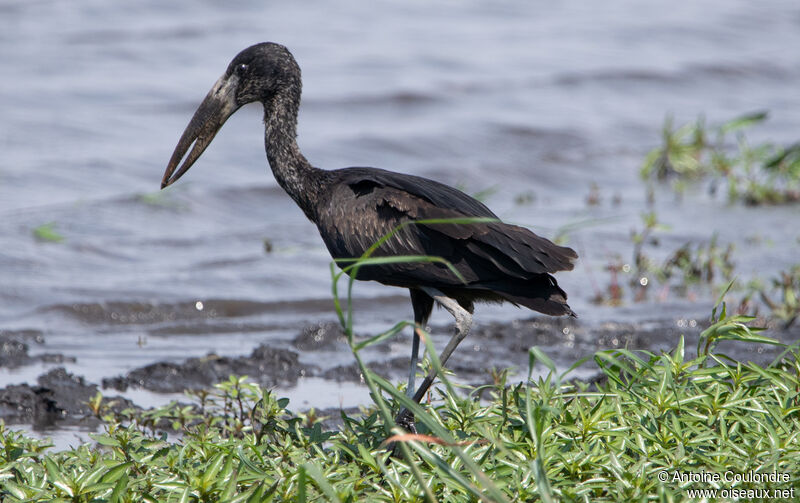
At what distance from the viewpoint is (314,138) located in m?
10.9

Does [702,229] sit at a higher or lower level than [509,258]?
lower

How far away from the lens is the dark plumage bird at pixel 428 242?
3.89m

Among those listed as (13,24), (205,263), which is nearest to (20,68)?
(13,24)

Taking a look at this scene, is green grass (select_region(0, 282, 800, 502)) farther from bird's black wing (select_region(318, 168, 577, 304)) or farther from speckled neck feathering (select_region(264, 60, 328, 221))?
speckled neck feathering (select_region(264, 60, 328, 221))

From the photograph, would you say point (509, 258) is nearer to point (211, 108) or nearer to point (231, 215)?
point (211, 108)

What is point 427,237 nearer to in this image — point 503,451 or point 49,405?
point 503,451

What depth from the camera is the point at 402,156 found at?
35.0 feet

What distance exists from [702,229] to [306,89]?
556cm

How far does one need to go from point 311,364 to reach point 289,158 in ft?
4.83

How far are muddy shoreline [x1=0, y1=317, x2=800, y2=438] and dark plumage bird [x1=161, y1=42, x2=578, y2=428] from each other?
735 mm

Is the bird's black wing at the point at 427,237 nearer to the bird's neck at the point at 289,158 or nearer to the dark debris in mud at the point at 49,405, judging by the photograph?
the bird's neck at the point at 289,158

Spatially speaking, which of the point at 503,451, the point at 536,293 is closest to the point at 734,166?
the point at 536,293

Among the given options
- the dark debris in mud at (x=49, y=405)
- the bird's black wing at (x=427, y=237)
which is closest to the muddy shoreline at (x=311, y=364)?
the dark debris in mud at (x=49, y=405)

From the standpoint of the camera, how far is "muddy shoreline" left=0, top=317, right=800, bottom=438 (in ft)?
15.9
